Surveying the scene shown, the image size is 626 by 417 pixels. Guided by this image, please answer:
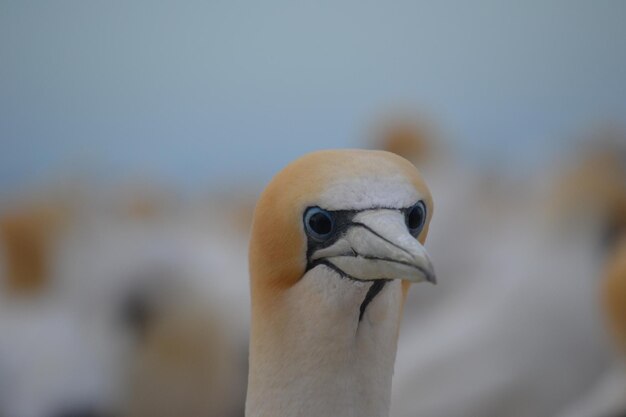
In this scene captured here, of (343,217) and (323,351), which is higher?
(343,217)

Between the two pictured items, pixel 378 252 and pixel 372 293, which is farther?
pixel 372 293

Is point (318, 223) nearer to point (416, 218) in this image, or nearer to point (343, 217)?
point (343, 217)

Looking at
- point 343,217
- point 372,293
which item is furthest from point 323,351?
point 343,217

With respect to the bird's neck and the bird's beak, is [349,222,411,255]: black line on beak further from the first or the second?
the bird's neck

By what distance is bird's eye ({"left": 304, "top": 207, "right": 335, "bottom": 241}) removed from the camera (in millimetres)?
1164

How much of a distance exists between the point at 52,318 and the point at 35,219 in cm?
64

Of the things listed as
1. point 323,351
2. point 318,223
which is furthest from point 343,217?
point 323,351

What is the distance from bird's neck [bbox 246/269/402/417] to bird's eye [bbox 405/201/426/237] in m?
0.11

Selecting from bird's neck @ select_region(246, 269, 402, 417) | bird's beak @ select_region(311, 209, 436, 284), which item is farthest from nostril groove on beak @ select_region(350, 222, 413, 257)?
bird's neck @ select_region(246, 269, 402, 417)

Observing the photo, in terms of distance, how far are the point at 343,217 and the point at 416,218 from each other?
0.35 ft

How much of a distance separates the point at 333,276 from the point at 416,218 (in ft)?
0.47

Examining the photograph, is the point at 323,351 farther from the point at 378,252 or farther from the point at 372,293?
the point at 378,252

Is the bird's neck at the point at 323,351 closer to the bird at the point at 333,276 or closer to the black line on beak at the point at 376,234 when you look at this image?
the bird at the point at 333,276

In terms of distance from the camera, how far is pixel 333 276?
1188mm
